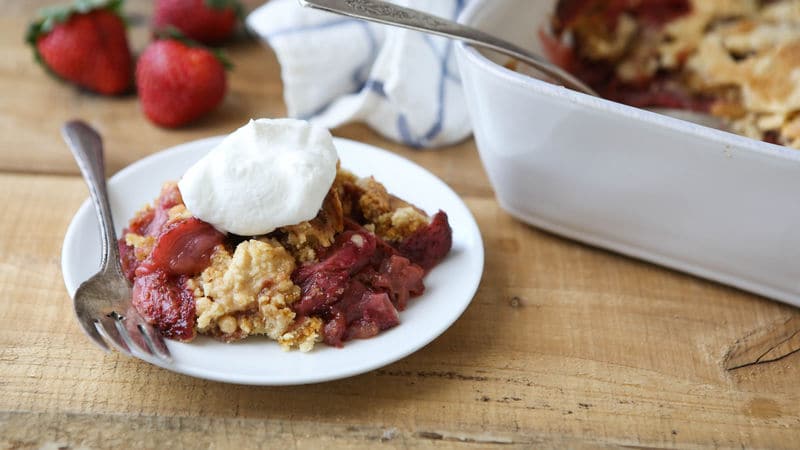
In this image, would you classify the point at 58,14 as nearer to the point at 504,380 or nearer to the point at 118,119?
the point at 118,119

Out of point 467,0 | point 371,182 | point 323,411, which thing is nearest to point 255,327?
point 323,411

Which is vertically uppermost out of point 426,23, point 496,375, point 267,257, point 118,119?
point 426,23

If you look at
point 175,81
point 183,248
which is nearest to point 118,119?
point 175,81

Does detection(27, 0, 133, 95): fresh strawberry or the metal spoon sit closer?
the metal spoon

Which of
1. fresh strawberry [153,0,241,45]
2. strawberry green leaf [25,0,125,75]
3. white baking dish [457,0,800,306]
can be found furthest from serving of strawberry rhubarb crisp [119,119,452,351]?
fresh strawberry [153,0,241,45]

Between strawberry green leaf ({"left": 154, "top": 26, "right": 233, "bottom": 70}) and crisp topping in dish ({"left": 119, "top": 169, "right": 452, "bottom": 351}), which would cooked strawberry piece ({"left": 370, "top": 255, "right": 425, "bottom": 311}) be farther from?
strawberry green leaf ({"left": 154, "top": 26, "right": 233, "bottom": 70})

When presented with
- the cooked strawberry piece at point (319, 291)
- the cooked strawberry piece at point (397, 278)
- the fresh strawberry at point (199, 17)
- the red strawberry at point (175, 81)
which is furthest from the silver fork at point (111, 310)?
the fresh strawberry at point (199, 17)

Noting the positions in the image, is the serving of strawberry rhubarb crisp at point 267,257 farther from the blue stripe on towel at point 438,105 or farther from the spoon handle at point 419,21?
the blue stripe on towel at point 438,105
